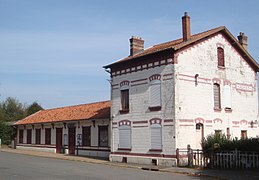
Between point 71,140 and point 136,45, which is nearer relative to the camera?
point 136,45

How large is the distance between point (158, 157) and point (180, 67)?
5851 millimetres

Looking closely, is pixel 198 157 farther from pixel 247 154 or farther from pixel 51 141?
pixel 51 141

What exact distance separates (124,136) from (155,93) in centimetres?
421

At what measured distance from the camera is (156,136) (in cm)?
2219

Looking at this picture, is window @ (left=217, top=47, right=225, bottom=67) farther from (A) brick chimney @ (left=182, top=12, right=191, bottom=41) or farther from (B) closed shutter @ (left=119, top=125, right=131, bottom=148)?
(B) closed shutter @ (left=119, top=125, right=131, bottom=148)

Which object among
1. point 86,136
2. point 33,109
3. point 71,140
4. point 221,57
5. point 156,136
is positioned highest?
point 221,57

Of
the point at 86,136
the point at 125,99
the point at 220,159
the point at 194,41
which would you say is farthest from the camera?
the point at 86,136

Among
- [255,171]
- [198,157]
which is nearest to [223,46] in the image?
[198,157]

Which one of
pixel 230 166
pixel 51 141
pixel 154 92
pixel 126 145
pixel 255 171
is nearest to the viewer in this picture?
pixel 255 171

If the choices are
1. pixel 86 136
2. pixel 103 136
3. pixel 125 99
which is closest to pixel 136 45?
pixel 125 99

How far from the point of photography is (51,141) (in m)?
36.3

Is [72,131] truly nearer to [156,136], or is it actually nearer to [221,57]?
[156,136]

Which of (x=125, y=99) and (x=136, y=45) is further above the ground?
(x=136, y=45)

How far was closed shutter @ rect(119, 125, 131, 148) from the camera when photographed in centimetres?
2423
